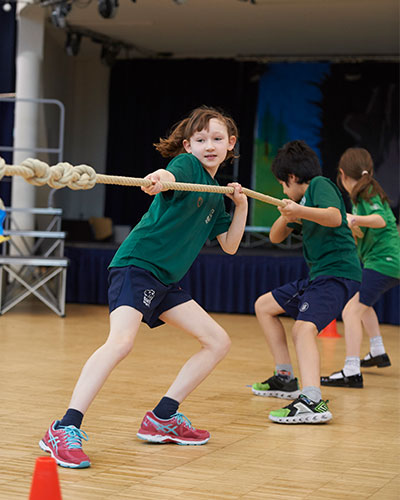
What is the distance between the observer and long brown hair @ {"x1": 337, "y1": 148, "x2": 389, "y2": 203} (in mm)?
4363

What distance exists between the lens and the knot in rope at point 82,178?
219cm

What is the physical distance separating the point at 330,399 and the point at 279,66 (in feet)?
29.9

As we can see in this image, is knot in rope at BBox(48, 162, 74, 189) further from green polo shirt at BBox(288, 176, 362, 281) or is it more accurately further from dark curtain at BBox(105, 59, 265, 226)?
dark curtain at BBox(105, 59, 265, 226)

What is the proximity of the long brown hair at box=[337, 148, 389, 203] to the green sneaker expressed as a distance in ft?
4.97

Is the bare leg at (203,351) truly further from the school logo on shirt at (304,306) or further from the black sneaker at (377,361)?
the black sneaker at (377,361)

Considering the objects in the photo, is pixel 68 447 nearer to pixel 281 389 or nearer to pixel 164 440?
pixel 164 440

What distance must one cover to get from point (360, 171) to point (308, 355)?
4.67ft

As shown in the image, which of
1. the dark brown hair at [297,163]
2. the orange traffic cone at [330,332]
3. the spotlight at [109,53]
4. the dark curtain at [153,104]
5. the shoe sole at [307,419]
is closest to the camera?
the shoe sole at [307,419]

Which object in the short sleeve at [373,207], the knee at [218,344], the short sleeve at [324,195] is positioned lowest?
the knee at [218,344]

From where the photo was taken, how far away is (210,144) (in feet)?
9.39

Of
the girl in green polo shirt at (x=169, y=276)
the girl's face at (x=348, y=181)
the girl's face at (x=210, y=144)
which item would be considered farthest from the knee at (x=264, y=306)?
the girl's face at (x=210, y=144)

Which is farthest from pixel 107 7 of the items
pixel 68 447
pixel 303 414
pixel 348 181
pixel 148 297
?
pixel 68 447

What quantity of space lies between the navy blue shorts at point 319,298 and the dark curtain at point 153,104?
876 centimetres

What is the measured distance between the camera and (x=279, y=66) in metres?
12.2
